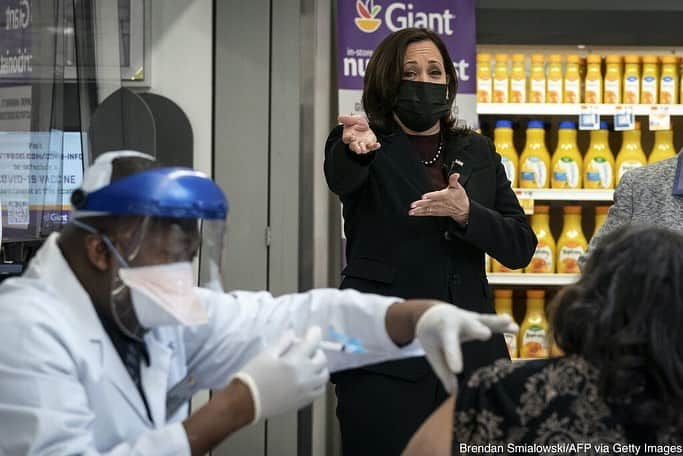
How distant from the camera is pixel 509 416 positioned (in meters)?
1.62

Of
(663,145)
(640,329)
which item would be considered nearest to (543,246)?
(663,145)

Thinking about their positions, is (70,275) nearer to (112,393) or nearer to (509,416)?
(112,393)

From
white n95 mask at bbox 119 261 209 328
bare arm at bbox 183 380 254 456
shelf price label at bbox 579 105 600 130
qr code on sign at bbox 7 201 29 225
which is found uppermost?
shelf price label at bbox 579 105 600 130

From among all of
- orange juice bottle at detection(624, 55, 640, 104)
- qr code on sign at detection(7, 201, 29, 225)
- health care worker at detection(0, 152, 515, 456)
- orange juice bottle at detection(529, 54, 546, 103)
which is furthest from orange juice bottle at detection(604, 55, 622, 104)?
health care worker at detection(0, 152, 515, 456)

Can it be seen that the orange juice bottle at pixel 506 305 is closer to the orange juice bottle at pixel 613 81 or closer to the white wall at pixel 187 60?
the orange juice bottle at pixel 613 81

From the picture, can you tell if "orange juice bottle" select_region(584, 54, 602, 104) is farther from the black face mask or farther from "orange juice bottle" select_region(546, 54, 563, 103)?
the black face mask

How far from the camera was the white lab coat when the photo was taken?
1.48 metres

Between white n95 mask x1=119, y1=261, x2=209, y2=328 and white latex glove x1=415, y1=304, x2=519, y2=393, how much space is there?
1.27 feet

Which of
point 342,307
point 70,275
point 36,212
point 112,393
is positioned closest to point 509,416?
point 342,307

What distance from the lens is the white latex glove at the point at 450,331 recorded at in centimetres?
158

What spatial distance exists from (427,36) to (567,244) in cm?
216

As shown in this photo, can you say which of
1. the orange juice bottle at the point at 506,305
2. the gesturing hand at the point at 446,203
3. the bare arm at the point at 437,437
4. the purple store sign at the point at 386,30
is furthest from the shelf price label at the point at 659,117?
the bare arm at the point at 437,437

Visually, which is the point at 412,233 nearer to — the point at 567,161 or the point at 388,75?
the point at 388,75

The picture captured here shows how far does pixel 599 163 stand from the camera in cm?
452
